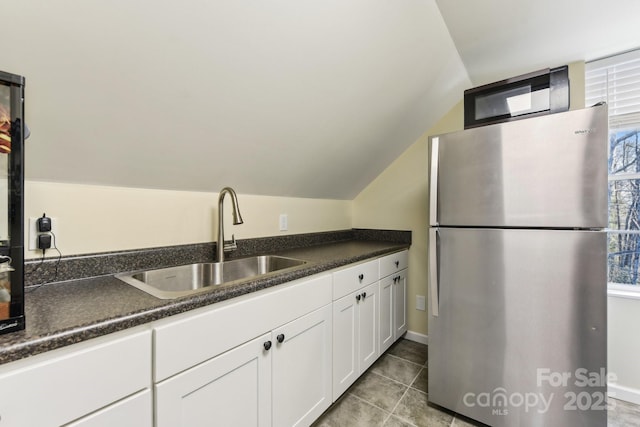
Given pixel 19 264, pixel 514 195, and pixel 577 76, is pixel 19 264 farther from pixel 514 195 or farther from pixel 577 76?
pixel 577 76

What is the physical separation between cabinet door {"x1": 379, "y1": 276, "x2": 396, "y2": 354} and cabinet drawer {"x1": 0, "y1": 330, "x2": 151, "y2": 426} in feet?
5.08

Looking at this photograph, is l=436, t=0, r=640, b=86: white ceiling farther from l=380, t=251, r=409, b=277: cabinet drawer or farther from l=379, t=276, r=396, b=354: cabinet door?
l=379, t=276, r=396, b=354: cabinet door

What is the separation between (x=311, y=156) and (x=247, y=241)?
0.69 metres

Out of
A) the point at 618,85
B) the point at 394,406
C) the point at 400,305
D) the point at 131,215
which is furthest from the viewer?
the point at 400,305

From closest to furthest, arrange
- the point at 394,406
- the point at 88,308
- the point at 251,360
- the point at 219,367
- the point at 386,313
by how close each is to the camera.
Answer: the point at 88,308
the point at 219,367
the point at 251,360
the point at 394,406
the point at 386,313

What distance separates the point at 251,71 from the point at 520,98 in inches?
56.2

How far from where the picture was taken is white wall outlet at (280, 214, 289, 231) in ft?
6.75

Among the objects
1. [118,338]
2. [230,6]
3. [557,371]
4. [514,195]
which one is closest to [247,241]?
[118,338]

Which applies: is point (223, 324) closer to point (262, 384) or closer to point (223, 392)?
point (223, 392)

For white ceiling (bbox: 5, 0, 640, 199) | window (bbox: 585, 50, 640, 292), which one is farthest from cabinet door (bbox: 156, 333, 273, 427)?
window (bbox: 585, 50, 640, 292)

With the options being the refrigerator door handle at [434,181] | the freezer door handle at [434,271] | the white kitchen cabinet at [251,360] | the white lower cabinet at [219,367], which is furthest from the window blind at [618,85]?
the white kitchen cabinet at [251,360]

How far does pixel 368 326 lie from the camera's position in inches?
72.1

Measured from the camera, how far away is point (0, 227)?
666 mm

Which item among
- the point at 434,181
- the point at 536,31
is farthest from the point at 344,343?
the point at 536,31
